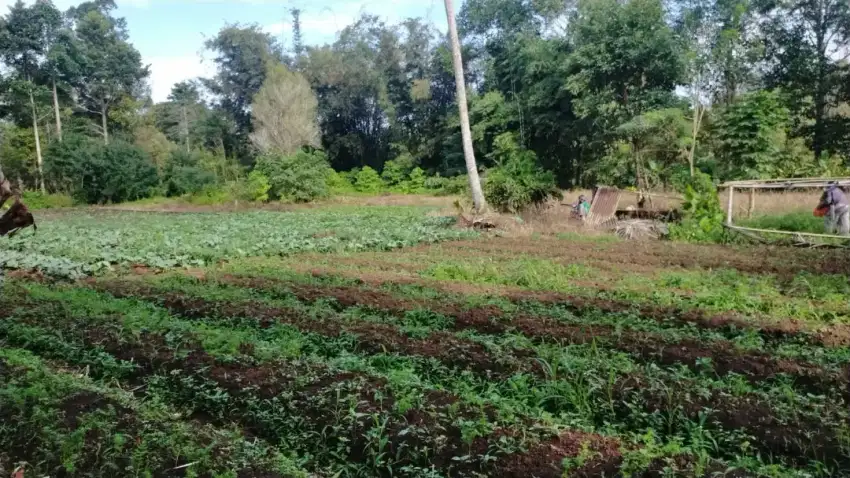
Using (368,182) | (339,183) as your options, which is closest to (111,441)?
(339,183)

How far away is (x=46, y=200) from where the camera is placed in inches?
1479

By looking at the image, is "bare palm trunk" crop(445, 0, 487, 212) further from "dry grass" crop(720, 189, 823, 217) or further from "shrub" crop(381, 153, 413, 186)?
"shrub" crop(381, 153, 413, 186)

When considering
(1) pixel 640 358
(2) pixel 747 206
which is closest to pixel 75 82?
(2) pixel 747 206

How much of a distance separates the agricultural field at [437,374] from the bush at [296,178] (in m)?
25.1

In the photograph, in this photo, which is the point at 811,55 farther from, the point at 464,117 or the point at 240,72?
the point at 240,72

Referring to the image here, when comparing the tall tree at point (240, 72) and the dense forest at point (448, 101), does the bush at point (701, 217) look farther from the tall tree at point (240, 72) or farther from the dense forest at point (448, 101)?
the tall tree at point (240, 72)

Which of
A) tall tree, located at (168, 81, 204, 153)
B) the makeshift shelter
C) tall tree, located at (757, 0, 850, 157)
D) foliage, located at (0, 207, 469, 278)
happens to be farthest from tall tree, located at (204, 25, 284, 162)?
the makeshift shelter

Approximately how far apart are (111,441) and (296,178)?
3181cm

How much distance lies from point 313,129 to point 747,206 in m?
31.8

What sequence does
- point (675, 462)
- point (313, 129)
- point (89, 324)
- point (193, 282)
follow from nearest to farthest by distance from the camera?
1. point (675, 462)
2. point (89, 324)
3. point (193, 282)
4. point (313, 129)

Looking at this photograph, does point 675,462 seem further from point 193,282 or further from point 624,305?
point 193,282

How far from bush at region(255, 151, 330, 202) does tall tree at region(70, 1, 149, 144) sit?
62.2 ft

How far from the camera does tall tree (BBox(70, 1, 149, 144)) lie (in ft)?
152

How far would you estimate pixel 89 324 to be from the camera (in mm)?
6848
